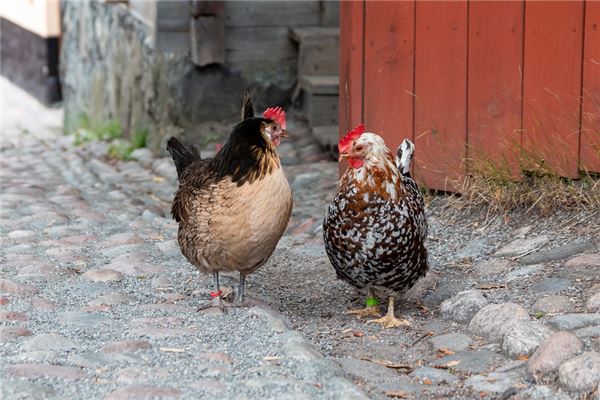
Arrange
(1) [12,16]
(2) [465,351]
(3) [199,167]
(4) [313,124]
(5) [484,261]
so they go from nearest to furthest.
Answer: (2) [465,351], (3) [199,167], (5) [484,261], (4) [313,124], (1) [12,16]

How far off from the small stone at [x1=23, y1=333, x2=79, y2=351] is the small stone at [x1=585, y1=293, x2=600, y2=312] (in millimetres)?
2128

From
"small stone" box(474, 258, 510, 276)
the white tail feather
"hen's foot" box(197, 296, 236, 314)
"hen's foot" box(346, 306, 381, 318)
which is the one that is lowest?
"hen's foot" box(346, 306, 381, 318)

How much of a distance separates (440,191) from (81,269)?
2257 mm

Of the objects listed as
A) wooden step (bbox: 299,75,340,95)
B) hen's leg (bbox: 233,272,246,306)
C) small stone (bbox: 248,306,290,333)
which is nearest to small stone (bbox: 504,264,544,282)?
small stone (bbox: 248,306,290,333)

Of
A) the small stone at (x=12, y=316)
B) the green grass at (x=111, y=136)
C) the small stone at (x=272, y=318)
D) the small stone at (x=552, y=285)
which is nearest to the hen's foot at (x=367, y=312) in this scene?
the small stone at (x=272, y=318)

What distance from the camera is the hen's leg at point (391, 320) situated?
4.53 m

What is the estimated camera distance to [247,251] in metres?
4.36

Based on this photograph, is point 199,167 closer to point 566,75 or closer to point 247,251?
point 247,251

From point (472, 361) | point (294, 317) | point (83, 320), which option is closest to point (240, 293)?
point (294, 317)

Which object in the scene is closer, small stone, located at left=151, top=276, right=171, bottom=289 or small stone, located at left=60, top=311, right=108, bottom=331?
small stone, located at left=60, top=311, right=108, bottom=331

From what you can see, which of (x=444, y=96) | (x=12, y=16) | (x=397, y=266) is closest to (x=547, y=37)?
(x=444, y=96)

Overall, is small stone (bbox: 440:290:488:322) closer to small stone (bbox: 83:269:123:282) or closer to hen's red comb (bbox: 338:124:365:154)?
hen's red comb (bbox: 338:124:365:154)

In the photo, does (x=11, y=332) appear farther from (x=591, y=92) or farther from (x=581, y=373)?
(x=591, y=92)

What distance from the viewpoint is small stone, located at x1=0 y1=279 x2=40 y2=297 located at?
183 inches
